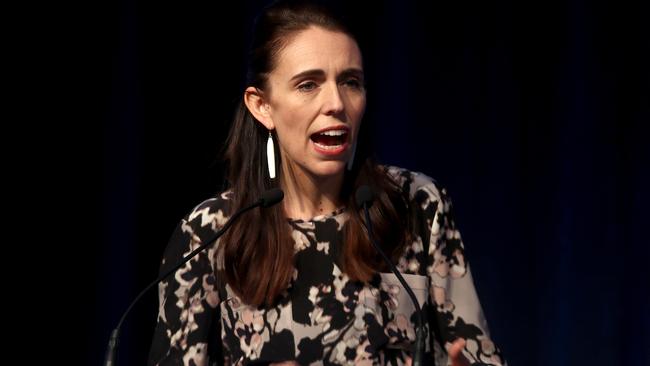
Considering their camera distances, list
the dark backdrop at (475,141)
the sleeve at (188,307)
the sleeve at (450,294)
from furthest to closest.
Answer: the dark backdrop at (475,141), the sleeve at (188,307), the sleeve at (450,294)

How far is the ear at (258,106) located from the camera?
1778mm

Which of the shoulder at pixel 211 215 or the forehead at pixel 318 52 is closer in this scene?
the forehead at pixel 318 52

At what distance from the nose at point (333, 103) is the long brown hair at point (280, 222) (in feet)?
0.48

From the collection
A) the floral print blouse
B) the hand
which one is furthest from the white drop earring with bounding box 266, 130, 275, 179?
the hand

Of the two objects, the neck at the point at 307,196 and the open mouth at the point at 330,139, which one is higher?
the open mouth at the point at 330,139

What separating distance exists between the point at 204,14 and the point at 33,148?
1.94ft

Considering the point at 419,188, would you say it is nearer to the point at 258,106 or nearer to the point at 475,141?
the point at 258,106

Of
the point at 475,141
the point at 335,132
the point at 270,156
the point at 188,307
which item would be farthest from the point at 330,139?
the point at 475,141

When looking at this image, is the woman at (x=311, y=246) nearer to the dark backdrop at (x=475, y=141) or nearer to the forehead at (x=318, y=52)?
the forehead at (x=318, y=52)

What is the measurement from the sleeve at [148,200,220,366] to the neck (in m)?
0.16

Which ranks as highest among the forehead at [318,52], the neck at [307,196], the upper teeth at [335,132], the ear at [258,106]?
the forehead at [318,52]

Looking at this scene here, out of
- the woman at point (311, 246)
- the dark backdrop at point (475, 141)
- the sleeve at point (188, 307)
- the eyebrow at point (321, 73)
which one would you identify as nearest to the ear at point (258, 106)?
the woman at point (311, 246)

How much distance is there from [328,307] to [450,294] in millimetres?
229

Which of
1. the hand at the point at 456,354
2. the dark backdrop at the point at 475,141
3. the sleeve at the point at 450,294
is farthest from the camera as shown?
the dark backdrop at the point at 475,141
